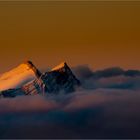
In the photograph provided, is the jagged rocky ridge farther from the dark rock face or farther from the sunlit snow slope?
the sunlit snow slope

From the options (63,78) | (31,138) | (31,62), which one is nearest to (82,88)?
(31,62)

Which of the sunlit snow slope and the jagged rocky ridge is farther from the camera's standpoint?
the sunlit snow slope

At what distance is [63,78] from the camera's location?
95.6 ft

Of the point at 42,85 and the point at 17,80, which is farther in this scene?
the point at 42,85

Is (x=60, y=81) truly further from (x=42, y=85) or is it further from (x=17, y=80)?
(x=17, y=80)

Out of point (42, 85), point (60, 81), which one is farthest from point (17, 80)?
point (60, 81)

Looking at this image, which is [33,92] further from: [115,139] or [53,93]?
[115,139]

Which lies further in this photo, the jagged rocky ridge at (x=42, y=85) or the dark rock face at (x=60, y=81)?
the dark rock face at (x=60, y=81)

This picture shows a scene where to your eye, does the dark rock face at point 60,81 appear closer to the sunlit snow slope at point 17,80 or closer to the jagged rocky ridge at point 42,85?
the jagged rocky ridge at point 42,85

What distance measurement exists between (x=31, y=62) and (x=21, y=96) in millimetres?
4606

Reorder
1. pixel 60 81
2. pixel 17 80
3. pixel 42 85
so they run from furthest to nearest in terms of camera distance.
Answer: pixel 60 81 → pixel 42 85 → pixel 17 80

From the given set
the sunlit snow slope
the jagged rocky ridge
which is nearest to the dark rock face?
the jagged rocky ridge

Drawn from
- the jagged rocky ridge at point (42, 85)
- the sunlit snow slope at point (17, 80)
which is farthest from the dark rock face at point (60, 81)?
the sunlit snow slope at point (17, 80)

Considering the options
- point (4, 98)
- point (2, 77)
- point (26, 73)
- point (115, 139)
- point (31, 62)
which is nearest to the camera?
point (115, 139)
